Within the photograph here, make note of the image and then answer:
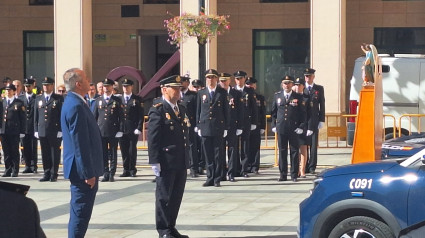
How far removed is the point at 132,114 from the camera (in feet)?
58.3

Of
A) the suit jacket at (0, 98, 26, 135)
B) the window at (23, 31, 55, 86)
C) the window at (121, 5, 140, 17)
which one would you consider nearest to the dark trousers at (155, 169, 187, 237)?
the suit jacket at (0, 98, 26, 135)

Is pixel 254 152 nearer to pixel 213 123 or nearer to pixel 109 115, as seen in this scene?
pixel 213 123

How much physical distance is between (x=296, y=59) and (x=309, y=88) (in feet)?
34.4

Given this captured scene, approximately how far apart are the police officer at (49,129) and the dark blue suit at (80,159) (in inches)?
333

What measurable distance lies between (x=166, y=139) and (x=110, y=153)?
714cm

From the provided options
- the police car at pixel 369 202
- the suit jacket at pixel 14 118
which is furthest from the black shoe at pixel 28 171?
the police car at pixel 369 202

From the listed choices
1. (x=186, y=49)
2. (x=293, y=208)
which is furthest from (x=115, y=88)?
(x=186, y=49)

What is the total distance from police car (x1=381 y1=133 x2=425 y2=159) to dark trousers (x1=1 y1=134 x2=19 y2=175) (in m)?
7.82

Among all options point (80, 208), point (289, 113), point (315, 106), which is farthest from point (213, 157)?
point (80, 208)

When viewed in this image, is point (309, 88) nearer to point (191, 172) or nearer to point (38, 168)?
point (191, 172)

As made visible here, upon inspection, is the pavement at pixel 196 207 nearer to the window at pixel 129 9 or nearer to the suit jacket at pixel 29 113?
the suit jacket at pixel 29 113

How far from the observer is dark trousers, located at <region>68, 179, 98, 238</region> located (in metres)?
8.50

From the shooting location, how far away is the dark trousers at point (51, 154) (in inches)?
671

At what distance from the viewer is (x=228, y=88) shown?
55.3 feet
